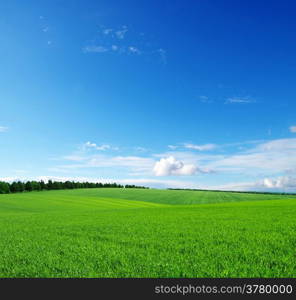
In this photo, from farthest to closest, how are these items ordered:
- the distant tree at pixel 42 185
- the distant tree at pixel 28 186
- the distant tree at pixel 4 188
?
the distant tree at pixel 42 185 < the distant tree at pixel 28 186 < the distant tree at pixel 4 188

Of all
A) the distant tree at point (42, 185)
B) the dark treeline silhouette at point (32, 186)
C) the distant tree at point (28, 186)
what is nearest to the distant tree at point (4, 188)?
the dark treeline silhouette at point (32, 186)

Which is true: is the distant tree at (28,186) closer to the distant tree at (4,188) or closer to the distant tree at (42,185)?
the distant tree at (42,185)

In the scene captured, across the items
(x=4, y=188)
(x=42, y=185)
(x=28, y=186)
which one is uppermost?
(x=42, y=185)

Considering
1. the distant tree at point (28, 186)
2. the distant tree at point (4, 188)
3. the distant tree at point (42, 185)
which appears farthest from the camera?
the distant tree at point (42, 185)

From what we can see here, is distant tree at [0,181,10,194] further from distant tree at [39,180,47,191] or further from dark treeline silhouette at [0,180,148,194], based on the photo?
distant tree at [39,180,47,191]

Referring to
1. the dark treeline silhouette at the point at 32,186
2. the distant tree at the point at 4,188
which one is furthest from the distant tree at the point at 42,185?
the distant tree at the point at 4,188

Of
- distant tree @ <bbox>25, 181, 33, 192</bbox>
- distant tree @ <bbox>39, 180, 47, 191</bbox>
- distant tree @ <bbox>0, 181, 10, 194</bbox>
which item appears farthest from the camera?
distant tree @ <bbox>39, 180, 47, 191</bbox>

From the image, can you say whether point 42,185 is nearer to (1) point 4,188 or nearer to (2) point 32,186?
(2) point 32,186

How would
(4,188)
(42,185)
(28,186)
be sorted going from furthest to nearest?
(42,185), (28,186), (4,188)

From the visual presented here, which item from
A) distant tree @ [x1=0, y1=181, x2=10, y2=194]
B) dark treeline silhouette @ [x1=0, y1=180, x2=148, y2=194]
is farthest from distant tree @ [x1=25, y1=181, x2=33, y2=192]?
distant tree @ [x1=0, y1=181, x2=10, y2=194]

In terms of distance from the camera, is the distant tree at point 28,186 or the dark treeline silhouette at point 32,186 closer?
the dark treeline silhouette at point 32,186

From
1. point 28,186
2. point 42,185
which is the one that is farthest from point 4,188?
point 42,185
